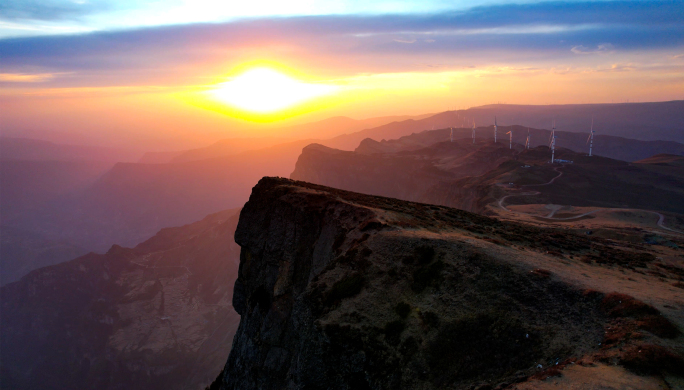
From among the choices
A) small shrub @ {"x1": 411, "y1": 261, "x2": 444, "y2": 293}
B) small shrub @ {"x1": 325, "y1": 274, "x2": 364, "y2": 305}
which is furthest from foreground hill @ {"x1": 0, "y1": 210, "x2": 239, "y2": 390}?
small shrub @ {"x1": 411, "y1": 261, "x2": 444, "y2": 293}

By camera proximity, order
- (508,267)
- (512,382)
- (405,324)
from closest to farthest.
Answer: (512,382)
(405,324)
(508,267)

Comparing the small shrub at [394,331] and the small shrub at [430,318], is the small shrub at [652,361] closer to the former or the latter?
the small shrub at [430,318]

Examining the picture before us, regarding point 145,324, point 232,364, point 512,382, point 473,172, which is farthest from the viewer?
point 473,172

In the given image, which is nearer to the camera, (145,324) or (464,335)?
(464,335)

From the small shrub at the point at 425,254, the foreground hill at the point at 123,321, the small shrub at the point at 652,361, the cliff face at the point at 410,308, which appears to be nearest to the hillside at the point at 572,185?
the cliff face at the point at 410,308

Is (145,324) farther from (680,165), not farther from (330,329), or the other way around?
(680,165)

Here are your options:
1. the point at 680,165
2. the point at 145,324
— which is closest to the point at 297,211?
the point at 145,324

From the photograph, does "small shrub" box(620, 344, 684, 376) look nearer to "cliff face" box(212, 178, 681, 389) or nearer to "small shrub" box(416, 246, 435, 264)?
"cliff face" box(212, 178, 681, 389)
